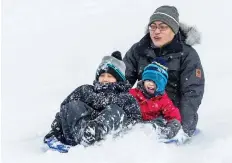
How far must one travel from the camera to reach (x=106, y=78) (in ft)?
13.1

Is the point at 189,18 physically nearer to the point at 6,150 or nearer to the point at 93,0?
the point at 93,0

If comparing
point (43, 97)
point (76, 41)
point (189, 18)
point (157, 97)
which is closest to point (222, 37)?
point (189, 18)

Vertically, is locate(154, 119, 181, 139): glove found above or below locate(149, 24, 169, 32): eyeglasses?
below

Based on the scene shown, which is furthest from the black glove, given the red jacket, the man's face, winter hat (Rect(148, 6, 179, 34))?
winter hat (Rect(148, 6, 179, 34))

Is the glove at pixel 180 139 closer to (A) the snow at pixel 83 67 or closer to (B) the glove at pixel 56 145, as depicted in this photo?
(A) the snow at pixel 83 67

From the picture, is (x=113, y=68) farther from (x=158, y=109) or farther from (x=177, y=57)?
(x=177, y=57)

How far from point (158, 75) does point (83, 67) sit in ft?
10.8

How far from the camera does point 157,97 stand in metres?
4.12

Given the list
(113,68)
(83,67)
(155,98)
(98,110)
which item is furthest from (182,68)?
(83,67)

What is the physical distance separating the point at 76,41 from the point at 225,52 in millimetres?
2130

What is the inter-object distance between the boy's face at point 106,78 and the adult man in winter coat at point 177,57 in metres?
0.64

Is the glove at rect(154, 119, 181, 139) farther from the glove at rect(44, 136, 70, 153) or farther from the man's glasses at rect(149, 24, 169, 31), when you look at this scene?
the man's glasses at rect(149, 24, 169, 31)

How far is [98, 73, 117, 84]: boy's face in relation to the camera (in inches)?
157

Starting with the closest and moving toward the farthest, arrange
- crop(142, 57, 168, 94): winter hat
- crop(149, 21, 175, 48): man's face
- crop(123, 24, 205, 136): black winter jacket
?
crop(142, 57, 168, 94): winter hat < crop(123, 24, 205, 136): black winter jacket < crop(149, 21, 175, 48): man's face
